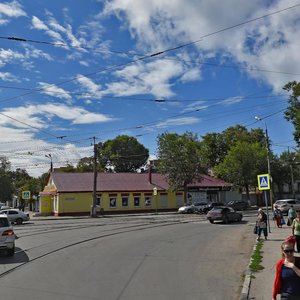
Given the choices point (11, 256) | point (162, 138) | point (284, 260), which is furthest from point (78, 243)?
point (162, 138)

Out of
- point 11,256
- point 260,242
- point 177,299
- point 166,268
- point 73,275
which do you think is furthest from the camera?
point 260,242

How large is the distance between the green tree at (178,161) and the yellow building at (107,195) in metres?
2.50

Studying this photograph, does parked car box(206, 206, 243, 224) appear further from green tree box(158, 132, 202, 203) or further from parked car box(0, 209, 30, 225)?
green tree box(158, 132, 202, 203)

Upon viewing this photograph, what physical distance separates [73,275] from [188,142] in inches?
1896

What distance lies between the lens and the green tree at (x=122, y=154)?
316 feet

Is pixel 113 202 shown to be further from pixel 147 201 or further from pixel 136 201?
pixel 147 201

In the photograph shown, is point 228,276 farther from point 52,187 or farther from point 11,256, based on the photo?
point 52,187

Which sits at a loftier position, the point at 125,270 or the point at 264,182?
the point at 264,182

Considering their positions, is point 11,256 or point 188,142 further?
point 188,142

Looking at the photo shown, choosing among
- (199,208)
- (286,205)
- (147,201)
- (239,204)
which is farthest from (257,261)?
(147,201)

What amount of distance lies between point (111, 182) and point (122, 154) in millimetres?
40871

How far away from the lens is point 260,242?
59.8 feet

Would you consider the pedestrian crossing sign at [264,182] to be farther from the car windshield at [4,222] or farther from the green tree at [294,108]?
the car windshield at [4,222]

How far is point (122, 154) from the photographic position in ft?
322
